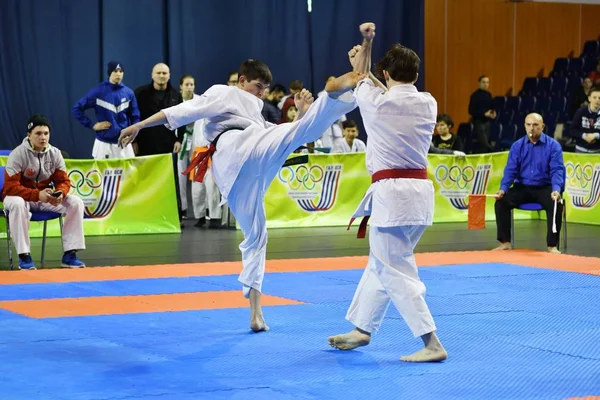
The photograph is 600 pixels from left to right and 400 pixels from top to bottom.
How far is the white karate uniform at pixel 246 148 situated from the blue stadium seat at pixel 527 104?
1409 centimetres

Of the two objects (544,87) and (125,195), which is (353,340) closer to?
(125,195)

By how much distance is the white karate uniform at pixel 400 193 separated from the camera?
15.4 ft

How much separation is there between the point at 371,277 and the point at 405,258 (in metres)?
0.25

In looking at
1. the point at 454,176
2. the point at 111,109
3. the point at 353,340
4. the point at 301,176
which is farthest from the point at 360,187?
the point at 353,340

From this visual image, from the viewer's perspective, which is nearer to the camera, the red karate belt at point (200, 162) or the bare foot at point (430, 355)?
the bare foot at point (430, 355)

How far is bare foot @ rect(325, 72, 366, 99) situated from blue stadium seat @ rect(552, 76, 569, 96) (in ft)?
51.8

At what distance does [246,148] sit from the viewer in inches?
212

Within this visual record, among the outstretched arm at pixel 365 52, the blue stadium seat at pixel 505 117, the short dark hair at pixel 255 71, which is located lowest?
the blue stadium seat at pixel 505 117

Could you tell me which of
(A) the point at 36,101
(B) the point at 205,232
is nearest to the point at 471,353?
(B) the point at 205,232

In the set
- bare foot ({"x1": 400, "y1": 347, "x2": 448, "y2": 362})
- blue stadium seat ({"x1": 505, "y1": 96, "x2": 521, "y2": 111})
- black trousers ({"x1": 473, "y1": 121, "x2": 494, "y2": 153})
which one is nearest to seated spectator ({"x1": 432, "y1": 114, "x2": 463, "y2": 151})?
black trousers ({"x1": 473, "y1": 121, "x2": 494, "y2": 153})

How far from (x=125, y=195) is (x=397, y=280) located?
6.51m

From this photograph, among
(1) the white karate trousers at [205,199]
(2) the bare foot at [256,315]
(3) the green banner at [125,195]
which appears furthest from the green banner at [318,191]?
(2) the bare foot at [256,315]

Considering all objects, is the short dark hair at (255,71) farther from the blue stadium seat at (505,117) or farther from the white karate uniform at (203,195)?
the blue stadium seat at (505,117)

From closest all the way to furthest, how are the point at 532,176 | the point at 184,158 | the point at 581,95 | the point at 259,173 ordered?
the point at 259,173 → the point at 532,176 → the point at 184,158 → the point at 581,95
